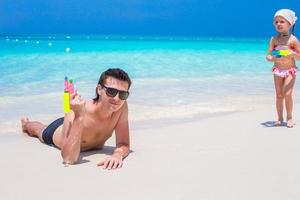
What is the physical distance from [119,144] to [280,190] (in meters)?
1.53

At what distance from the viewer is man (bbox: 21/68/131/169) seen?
3.39 metres

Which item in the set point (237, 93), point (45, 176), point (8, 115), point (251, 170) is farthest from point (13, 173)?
point (237, 93)

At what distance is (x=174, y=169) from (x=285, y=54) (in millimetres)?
2399

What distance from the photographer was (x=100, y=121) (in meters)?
3.74

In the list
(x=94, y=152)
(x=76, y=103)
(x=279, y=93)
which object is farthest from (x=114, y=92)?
(x=279, y=93)

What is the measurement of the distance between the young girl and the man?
2.16 m

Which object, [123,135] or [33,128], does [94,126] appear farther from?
[33,128]

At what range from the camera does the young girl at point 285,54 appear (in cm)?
500

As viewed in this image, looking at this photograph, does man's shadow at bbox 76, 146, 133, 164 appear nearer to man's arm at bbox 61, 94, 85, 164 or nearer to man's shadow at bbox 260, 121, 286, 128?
man's arm at bbox 61, 94, 85, 164

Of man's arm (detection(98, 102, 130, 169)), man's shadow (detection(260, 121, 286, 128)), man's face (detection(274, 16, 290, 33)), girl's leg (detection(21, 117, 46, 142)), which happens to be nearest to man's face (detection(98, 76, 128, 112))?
man's arm (detection(98, 102, 130, 169))

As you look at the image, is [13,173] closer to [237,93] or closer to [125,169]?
[125,169]

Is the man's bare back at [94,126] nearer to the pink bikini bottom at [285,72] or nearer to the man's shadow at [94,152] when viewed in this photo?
the man's shadow at [94,152]

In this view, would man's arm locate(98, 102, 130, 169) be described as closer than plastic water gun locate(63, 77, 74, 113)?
No

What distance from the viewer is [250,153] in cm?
374
